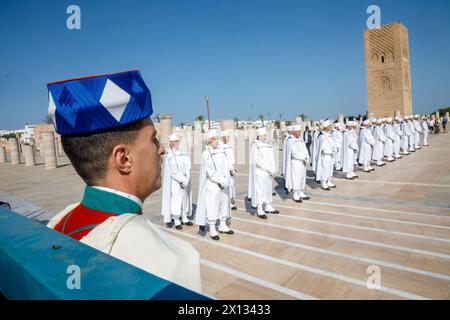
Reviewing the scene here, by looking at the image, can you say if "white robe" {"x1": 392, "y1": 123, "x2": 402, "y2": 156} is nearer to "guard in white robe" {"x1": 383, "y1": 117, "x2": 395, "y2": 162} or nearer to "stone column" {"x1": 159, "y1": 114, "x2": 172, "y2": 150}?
"guard in white robe" {"x1": 383, "y1": 117, "x2": 395, "y2": 162}

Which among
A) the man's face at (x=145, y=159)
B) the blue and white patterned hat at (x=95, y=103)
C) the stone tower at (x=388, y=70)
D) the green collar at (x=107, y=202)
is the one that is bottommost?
the green collar at (x=107, y=202)

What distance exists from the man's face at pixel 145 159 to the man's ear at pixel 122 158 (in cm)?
2

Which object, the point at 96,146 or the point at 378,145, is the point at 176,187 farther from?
the point at 378,145

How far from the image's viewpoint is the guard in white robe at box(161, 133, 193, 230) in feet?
21.5

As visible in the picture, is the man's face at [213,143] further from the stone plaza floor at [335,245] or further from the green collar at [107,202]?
the green collar at [107,202]

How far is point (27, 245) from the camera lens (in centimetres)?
83

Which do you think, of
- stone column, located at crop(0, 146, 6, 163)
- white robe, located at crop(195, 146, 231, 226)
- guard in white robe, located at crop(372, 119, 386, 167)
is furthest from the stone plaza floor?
stone column, located at crop(0, 146, 6, 163)

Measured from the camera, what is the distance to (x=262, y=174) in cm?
711

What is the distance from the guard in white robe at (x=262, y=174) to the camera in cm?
692

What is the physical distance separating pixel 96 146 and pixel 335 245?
4.66m

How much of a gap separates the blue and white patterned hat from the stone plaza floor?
297 cm

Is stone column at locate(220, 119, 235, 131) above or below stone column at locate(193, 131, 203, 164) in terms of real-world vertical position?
above

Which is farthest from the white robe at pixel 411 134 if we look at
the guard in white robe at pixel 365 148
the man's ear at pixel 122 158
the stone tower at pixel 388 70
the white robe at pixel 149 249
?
the stone tower at pixel 388 70
